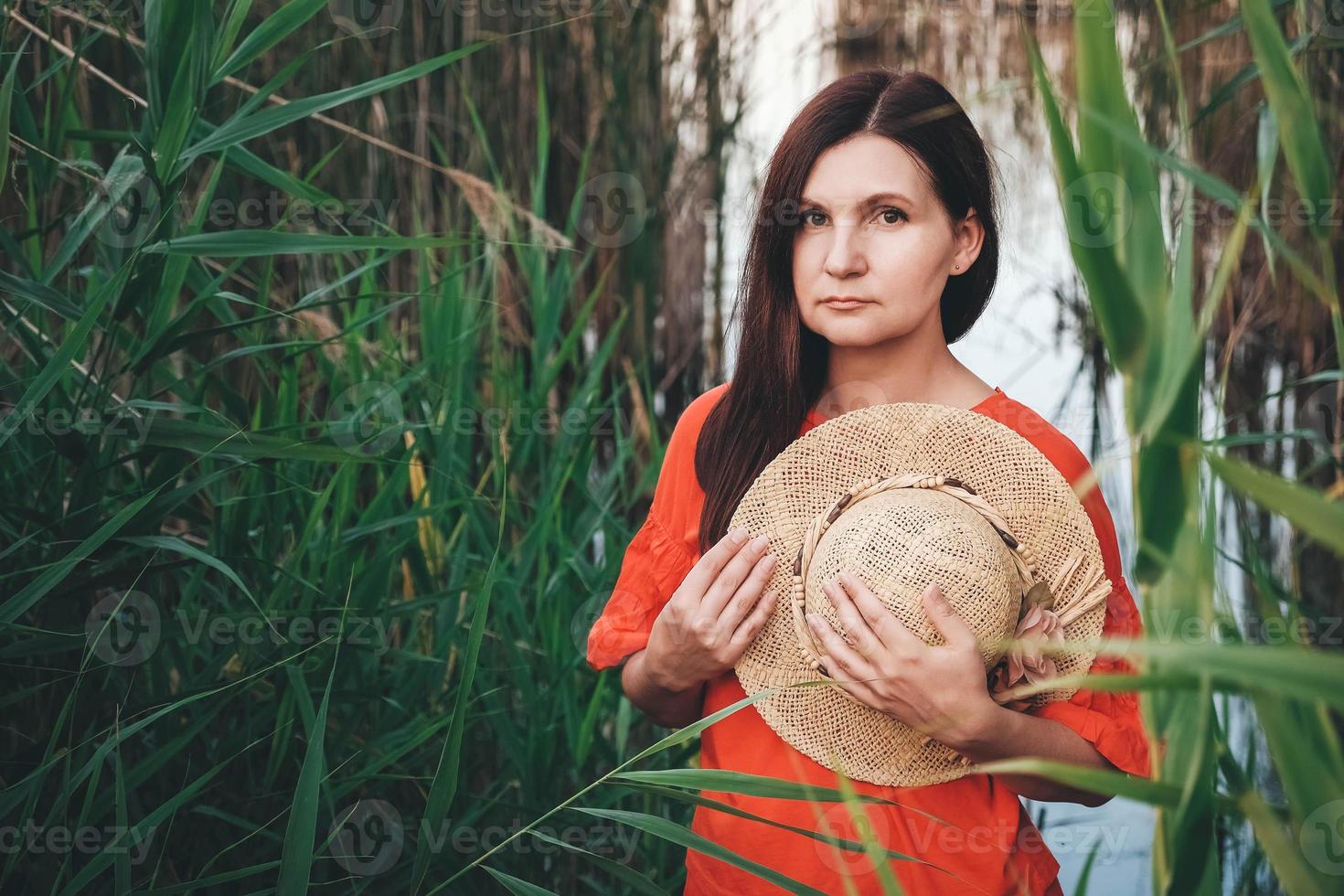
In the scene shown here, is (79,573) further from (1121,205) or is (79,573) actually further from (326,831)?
(1121,205)

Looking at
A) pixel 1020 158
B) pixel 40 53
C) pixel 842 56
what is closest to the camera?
pixel 40 53

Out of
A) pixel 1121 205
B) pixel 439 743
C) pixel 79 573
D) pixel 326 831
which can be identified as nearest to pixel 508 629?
pixel 439 743

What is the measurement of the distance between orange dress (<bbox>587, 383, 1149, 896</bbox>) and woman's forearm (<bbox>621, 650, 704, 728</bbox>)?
0.02m

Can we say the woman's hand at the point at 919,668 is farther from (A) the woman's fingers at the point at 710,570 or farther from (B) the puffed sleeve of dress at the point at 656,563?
(B) the puffed sleeve of dress at the point at 656,563

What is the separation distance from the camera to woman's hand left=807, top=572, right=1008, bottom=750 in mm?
1010

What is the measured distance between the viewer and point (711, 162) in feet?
12.2

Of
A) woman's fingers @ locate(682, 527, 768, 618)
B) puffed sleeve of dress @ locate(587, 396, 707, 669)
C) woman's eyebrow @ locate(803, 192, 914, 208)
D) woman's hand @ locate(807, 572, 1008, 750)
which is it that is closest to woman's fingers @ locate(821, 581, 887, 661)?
woman's hand @ locate(807, 572, 1008, 750)

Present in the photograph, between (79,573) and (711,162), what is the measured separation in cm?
268

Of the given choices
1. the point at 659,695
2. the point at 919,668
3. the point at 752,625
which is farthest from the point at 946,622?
the point at 659,695

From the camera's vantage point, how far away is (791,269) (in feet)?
4.06

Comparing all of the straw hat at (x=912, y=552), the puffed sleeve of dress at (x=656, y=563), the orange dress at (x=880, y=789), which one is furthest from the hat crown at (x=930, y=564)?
the puffed sleeve of dress at (x=656, y=563)

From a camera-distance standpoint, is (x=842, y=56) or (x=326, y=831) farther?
(x=842, y=56)

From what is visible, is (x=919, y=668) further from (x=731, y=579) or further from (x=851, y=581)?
(x=731, y=579)

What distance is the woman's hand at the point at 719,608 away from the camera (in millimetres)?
1117
